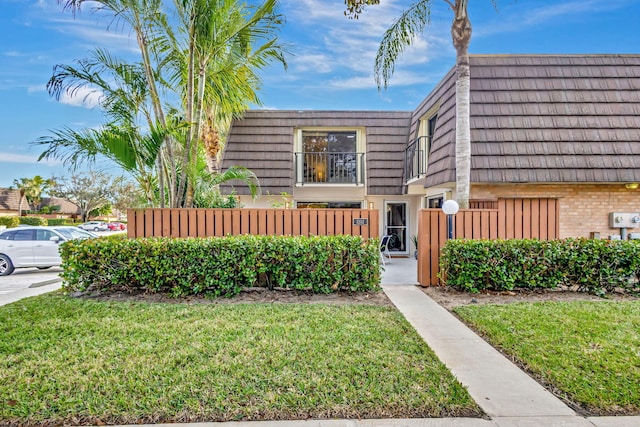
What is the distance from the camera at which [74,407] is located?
2457 mm

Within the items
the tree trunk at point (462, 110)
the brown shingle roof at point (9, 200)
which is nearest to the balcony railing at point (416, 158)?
the tree trunk at point (462, 110)

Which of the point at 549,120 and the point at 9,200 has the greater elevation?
the point at 549,120

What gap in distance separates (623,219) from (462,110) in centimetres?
501

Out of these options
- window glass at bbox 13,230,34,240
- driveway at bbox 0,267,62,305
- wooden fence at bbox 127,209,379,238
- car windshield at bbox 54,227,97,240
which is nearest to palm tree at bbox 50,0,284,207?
wooden fence at bbox 127,209,379,238

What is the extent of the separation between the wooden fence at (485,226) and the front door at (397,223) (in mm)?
6146

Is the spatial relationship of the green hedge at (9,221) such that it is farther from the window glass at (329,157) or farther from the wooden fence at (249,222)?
the wooden fence at (249,222)

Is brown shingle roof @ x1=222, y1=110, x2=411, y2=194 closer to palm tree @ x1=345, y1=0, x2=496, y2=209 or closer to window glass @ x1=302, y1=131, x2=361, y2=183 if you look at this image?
window glass @ x1=302, y1=131, x2=361, y2=183

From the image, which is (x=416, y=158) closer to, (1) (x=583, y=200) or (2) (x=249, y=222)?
(1) (x=583, y=200)

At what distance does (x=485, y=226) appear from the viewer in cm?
671

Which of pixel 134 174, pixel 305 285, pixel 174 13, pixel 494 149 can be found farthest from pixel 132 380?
pixel 494 149

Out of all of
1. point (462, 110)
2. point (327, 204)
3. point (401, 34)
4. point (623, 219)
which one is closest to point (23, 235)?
point (327, 204)

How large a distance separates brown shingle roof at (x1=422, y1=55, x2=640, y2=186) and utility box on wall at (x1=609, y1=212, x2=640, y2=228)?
3.04ft

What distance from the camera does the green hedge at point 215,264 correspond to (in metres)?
5.66

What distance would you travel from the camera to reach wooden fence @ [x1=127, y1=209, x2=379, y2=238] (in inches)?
266
